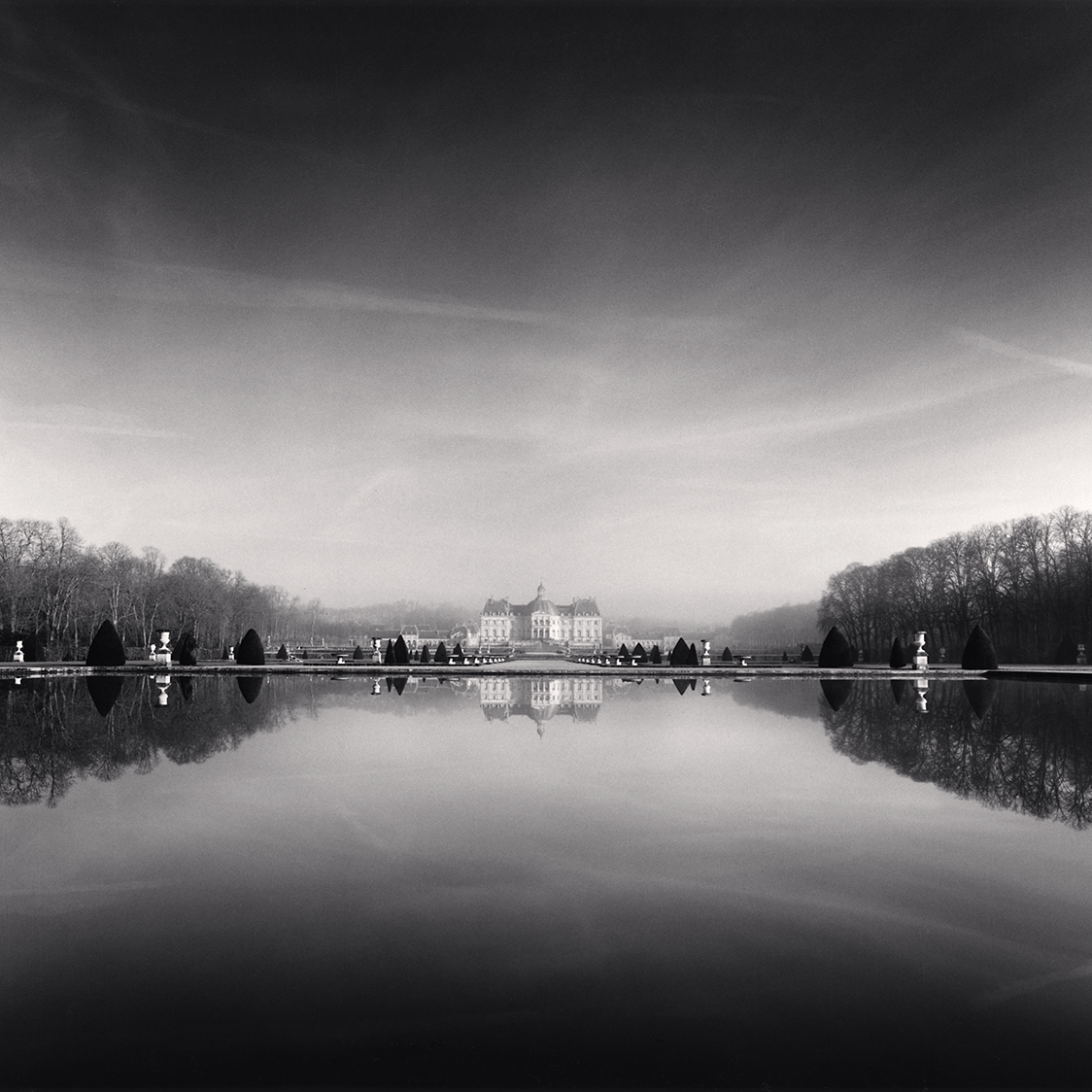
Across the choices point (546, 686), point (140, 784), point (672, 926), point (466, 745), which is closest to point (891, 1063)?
point (672, 926)

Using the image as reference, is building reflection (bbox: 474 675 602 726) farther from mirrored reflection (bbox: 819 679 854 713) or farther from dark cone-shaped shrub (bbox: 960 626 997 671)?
dark cone-shaped shrub (bbox: 960 626 997 671)

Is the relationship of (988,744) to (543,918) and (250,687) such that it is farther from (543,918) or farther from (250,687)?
(250,687)

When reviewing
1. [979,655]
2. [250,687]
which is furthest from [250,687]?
[979,655]

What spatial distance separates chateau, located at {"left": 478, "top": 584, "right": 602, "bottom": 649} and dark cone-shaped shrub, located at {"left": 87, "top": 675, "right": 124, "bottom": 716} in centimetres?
9610

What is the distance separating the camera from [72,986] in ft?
12.3

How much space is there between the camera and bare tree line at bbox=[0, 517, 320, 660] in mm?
44656

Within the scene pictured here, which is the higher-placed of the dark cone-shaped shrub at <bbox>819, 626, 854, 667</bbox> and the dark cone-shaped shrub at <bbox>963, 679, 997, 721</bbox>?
the dark cone-shaped shrub at <bbox>819, 626, 854, 667</bbox>

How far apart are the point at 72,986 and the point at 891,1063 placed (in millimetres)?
3657

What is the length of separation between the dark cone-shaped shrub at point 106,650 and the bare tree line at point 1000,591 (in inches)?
1771

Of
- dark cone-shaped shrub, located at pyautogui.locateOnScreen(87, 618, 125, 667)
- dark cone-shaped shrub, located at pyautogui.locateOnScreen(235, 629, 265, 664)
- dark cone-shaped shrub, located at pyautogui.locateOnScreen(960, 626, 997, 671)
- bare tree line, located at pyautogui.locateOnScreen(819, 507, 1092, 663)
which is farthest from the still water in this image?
bare tree line, located at pyautogui.locateOnScreen(819, 507, 1092, 663)

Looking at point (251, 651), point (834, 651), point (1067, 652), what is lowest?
point (1067, 652)

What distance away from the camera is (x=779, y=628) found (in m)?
147

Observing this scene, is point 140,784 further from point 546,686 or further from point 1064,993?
point 546,686

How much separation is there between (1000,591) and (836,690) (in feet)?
132
